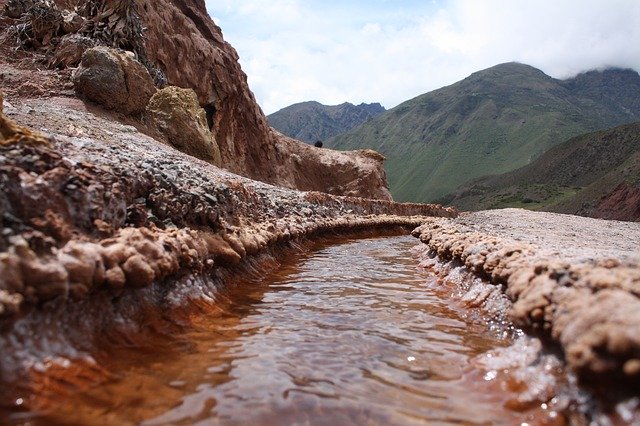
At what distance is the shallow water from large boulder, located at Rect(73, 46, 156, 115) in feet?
33.8

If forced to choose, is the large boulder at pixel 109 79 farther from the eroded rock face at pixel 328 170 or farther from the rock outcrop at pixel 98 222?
the eroded rock face at pixel 328 170

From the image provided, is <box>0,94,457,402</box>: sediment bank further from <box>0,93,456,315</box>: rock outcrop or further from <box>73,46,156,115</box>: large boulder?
<box>73,46,156,115</box>: large boulder

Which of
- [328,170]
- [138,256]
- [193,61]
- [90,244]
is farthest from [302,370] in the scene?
[328,170]

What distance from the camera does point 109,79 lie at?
13.5 meters

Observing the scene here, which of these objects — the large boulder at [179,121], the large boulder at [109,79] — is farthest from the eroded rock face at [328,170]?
the large boulder at [109,79]

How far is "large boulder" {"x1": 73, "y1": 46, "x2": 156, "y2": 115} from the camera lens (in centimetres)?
1332

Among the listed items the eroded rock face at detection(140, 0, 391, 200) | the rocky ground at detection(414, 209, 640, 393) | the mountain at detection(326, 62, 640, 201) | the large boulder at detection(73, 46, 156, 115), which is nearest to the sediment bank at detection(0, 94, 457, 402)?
the rocky ground at detection(414, 209, 640, 393)

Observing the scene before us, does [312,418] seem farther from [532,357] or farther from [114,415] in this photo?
[532,357]

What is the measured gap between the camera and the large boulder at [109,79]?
13320 millimetres

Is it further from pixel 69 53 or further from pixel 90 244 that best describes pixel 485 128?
pixel 90 244

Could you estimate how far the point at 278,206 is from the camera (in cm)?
1185

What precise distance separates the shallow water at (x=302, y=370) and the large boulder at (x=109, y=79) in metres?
10.3

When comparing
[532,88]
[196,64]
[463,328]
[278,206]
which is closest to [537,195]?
[196,64]

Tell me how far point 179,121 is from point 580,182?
74.9m
